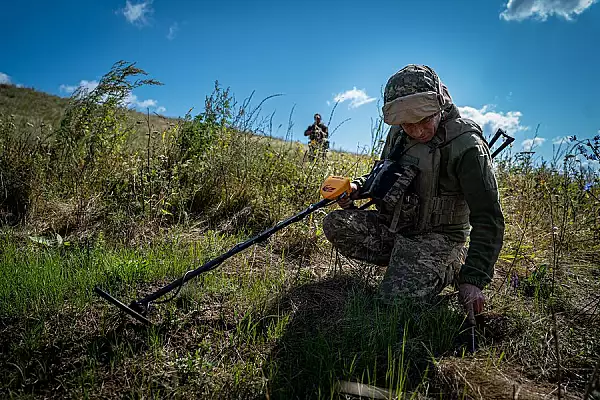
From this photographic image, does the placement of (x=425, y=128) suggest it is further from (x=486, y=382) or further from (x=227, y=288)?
(x=227, y=288)

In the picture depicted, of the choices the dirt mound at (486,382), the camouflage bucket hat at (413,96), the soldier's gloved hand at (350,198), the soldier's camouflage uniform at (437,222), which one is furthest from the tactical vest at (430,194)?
the dirt mound at (486,382)

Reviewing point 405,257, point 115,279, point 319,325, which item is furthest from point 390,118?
point 115,279

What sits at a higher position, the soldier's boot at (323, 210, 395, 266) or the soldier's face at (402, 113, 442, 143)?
the soldier's face at (402, 113, 442, 143)

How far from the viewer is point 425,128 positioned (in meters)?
2.64

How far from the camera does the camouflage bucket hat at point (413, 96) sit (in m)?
2.50

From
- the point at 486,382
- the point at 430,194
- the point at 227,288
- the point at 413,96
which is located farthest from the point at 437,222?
the point at 227,288

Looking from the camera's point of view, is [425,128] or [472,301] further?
[425,128]

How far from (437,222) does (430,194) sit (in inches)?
8.7

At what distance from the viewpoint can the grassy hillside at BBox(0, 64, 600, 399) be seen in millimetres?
1966

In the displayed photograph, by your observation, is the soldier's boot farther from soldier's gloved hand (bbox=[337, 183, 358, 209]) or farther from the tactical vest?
the tactical vest

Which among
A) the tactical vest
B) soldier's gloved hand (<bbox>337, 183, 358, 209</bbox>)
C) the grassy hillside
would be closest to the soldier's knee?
soldier's gloved hand (<bbox>337, 183, 358, 209</bbox>)

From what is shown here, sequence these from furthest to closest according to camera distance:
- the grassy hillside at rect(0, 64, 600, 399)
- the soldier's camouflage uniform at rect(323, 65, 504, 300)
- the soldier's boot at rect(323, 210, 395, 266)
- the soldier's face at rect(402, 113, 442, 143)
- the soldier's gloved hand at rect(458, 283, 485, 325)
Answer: the soldier's boot at rect(323, 210, 395, 266), the soldier's face at rect(402, 113, 442, 143), the soldier's camouflage uniform at rect(323, 65, 504, 300), the soldier's gloved hand at rect(458, 283, 485, 325), the grassy hillside at rect(0, 64, 600, 399)

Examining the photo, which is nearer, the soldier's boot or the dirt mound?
the dirt mound

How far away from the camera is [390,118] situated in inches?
101
